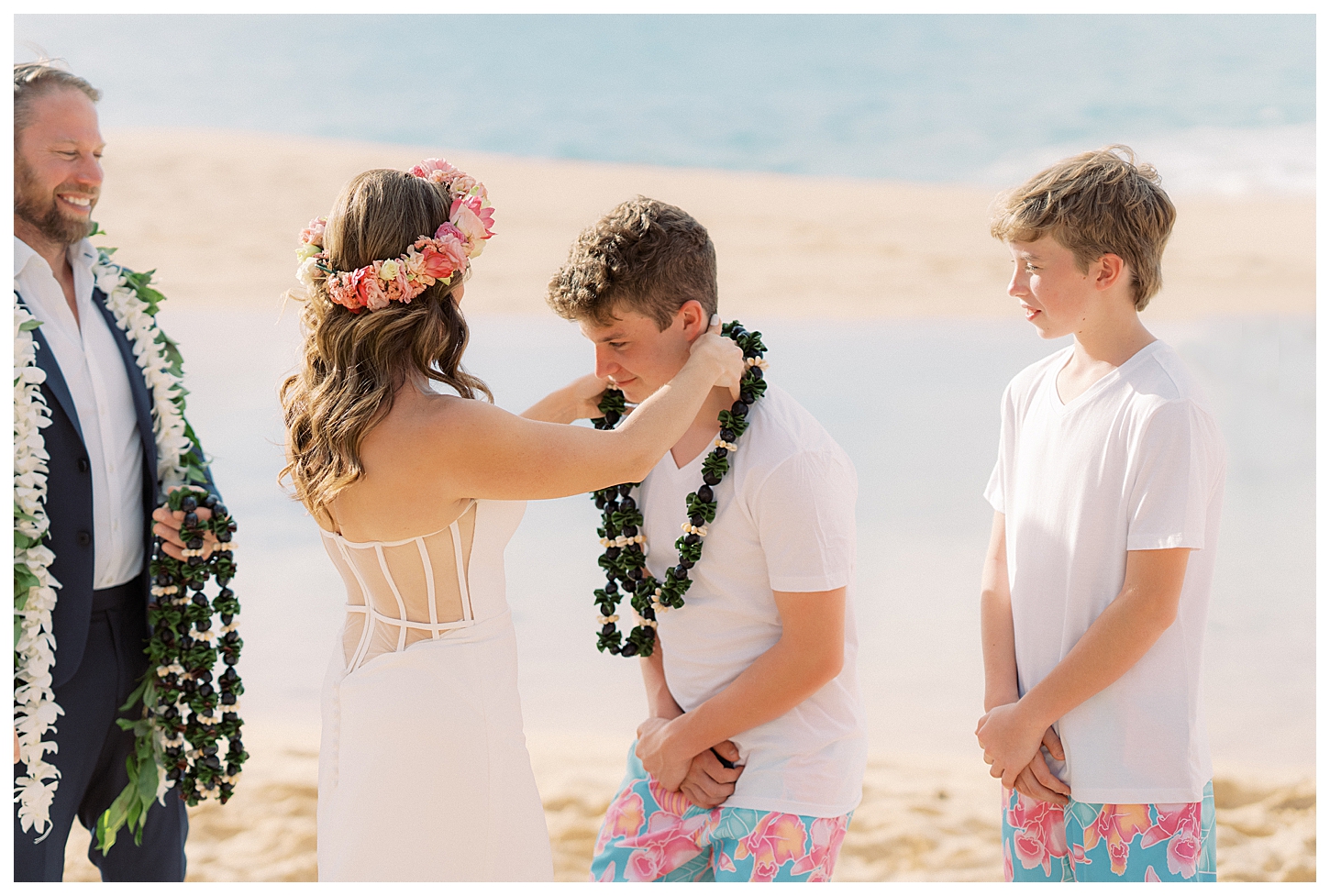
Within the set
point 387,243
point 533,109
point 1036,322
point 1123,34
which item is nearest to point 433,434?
point 387,243

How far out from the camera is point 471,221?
2.60 m

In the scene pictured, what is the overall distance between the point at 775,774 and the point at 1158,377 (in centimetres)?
123

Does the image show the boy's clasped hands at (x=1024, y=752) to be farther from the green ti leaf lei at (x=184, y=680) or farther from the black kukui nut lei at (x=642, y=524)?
the green ti leaf lei at (x=184, y=680)

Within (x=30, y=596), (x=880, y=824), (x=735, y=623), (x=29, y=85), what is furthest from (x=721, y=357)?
(x=880, y=824)

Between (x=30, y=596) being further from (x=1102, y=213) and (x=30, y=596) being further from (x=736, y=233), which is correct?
(x=736, y=233)

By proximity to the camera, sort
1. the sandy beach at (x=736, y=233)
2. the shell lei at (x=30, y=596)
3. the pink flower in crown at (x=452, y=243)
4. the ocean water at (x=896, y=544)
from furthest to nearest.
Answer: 1. the sandy beach at (x=736, y=233)
2. the ocean water at (x=896, y=544)
3. the shell lei at (x=30, y=596)
4. the pink flower in crown at (x=452, y=243)

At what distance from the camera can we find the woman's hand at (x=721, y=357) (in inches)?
101

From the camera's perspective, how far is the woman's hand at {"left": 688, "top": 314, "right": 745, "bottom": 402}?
8.44 feet

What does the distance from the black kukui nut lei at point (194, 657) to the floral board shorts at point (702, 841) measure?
1346mm

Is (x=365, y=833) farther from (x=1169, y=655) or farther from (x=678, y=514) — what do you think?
(x=1169, y=655)

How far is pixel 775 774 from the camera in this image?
8.43ft

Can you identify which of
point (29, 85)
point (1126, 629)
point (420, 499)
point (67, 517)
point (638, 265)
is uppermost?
point (29, 85)

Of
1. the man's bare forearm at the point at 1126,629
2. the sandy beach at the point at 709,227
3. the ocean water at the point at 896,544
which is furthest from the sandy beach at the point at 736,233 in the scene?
the man's bare forearm at the point at 1126,629

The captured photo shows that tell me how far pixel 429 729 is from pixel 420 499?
55 centimetres
